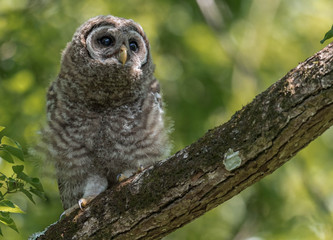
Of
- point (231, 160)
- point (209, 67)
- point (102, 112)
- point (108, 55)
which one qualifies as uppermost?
point (209, 67)

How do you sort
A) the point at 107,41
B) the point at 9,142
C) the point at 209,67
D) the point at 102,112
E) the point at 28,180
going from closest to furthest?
the point at 9,142 < the point at 28,180 < the point at 102,112 < the point at 107,41 < the point at 209,67

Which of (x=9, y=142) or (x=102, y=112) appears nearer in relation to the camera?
(x=9, y=142)

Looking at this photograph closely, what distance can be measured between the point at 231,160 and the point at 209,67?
10.2 feet

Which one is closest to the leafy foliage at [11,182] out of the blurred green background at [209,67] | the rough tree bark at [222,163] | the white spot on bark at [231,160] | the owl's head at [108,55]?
the rough tree bark at [222,163]

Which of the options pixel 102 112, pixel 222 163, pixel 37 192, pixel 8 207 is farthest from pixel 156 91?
pixel 8 207

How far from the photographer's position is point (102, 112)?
12.1 feet

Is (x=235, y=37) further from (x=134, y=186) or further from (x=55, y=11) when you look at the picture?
(x=134, y=186)

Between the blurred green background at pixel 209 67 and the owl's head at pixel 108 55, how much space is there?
1.13 m

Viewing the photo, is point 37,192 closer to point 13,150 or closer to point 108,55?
point 13,150

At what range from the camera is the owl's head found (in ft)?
12.3

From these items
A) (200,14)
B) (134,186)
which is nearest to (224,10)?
(200,14)

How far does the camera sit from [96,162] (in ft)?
11.9

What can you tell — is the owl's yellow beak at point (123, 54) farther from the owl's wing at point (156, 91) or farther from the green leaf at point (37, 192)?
the green leaf at point (37, 192)

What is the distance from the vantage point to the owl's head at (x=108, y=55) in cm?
374
